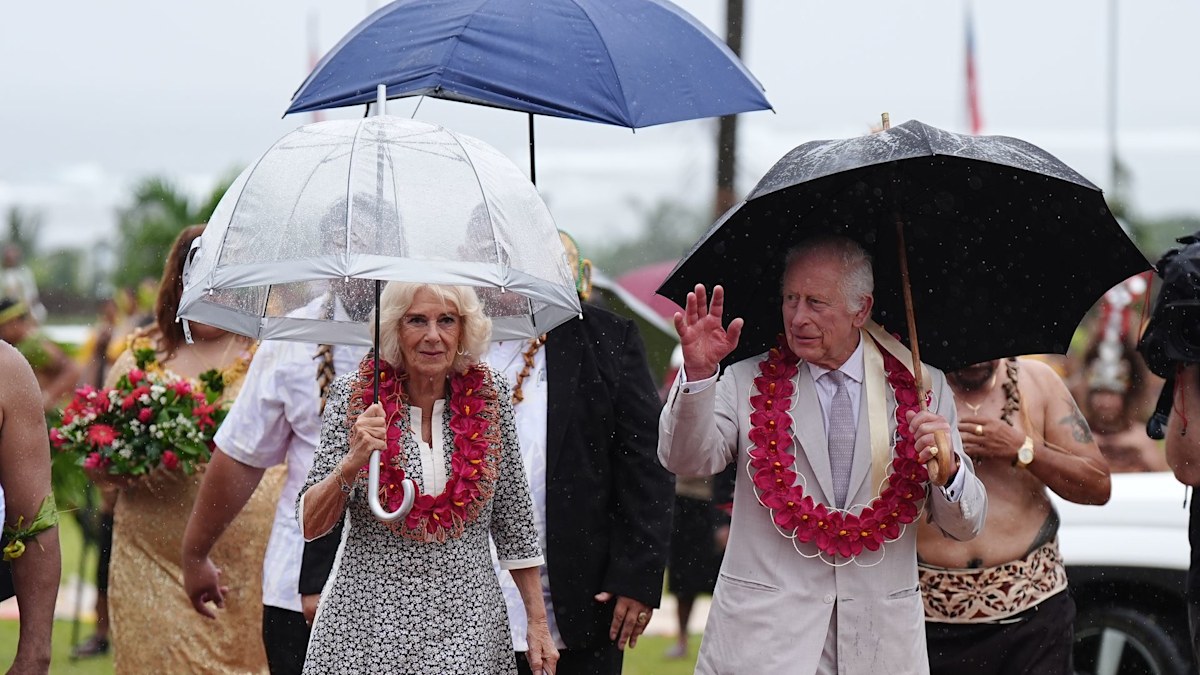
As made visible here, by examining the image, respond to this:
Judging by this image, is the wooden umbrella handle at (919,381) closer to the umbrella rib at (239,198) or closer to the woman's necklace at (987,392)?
the woman's necklace at (987,392)

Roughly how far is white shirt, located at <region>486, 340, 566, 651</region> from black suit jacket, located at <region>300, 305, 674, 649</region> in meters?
0.03

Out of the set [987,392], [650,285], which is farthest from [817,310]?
[650,285]

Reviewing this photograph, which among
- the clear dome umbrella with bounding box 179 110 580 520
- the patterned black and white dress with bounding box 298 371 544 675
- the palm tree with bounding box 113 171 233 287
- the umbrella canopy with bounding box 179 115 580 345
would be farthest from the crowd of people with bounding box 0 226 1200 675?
the palm tree with bounding box 113 171 233 287

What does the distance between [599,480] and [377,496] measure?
1366mm

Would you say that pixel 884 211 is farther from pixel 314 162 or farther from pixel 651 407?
pixel 314 162

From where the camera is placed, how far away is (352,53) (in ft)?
18.1

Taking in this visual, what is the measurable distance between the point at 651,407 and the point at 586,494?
0.40 m

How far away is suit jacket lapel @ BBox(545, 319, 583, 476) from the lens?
560cm

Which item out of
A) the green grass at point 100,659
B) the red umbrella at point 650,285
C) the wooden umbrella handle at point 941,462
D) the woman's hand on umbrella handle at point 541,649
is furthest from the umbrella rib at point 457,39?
the red umbrella at point 650,285

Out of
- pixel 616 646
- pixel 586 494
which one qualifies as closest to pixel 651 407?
pixel 586 494

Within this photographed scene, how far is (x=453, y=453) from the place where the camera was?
4801 mm

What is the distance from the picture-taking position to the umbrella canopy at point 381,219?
4.21 metres

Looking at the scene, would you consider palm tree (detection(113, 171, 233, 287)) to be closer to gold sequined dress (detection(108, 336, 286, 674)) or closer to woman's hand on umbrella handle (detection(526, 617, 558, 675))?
gold sequined dress (detection(108, 336, 286, 674))

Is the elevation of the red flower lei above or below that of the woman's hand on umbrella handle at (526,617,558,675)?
above
